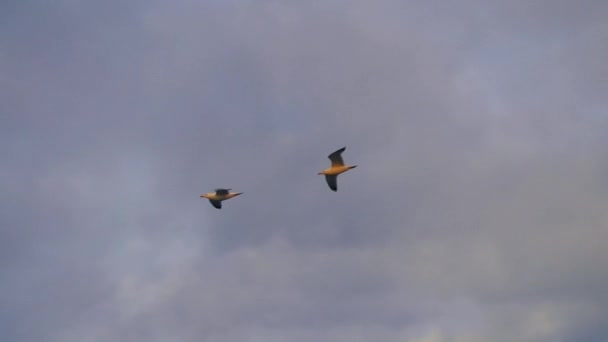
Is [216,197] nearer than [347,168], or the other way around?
[347,168]

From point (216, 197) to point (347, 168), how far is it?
2098 cm

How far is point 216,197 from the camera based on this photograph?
6663 inches

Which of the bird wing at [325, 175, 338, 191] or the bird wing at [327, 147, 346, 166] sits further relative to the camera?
the bird wing at [325, 175, 338, 191]

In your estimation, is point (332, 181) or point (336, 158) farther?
point (332, 181)

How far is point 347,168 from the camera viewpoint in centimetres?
15775

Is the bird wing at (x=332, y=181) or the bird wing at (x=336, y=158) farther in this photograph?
the bird wing at (x=332, y=181)
